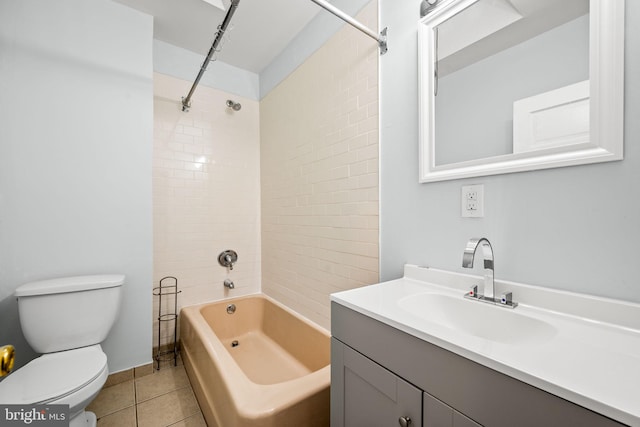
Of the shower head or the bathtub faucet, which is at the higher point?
the shower head

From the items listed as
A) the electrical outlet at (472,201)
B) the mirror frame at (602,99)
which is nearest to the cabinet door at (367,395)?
the electrical outlet at (472,201)

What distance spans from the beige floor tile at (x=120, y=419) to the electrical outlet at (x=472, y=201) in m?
2.11

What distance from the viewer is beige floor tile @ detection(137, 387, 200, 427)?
155 cm

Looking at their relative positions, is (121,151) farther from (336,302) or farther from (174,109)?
(336,302)

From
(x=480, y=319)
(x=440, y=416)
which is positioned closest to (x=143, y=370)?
(x=440, y=416)

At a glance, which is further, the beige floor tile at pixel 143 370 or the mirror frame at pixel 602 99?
the beige floor tile at pixel 143 370

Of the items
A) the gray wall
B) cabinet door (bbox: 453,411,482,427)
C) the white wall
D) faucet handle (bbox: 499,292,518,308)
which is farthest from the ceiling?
cabinet door (bbox: 453,411,482,427)

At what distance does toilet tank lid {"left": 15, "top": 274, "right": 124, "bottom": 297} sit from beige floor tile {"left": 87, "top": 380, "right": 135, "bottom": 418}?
0.75 meters

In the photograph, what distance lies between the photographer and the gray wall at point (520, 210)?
76cm

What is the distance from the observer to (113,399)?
172 cm

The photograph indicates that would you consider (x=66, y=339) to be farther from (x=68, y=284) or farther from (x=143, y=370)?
(x=143, y=370)

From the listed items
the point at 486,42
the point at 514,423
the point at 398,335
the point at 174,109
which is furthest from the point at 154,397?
the point at 486,42

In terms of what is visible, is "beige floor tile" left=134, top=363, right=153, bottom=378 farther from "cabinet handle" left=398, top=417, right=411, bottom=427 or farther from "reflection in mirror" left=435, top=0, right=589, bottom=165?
"reflection in mirror" left=435, top=0, right=589, bottom=165

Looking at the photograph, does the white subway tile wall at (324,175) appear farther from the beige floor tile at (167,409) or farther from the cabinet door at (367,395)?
the beige floor tile at (167,409)
